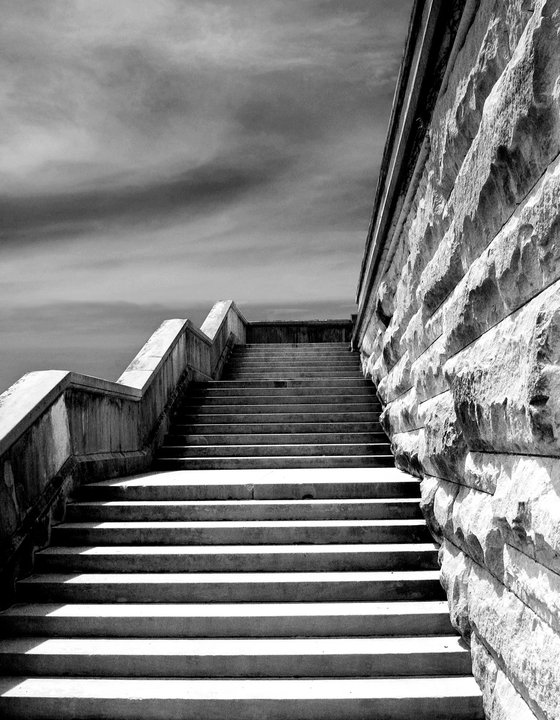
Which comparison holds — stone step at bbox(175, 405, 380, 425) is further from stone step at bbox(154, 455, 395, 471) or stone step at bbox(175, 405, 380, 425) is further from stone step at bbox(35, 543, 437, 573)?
stone step at bbox(35, 543, 437, 573)

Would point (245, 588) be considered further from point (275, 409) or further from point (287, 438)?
point (275, 409)

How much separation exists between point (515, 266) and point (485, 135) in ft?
2.08

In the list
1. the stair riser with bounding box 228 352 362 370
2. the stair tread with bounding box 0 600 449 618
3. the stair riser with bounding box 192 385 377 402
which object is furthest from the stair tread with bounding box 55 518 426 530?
the stair riser with bounding box 228 352 362 370

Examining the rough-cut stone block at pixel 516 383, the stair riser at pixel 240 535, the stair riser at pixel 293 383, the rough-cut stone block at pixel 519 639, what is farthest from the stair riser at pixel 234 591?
the stair riser at pixel 293 383

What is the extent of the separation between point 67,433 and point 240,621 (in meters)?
2.21

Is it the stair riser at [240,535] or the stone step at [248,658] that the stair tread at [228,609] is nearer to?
the stone step at [248,658]

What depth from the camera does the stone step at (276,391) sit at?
7.96m

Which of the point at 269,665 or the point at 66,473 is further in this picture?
the point at 66,473

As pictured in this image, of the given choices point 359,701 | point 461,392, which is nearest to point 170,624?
point 359,701

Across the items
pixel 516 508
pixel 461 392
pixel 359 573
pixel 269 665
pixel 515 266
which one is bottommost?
pixel 269 665

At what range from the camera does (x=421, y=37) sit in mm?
3254

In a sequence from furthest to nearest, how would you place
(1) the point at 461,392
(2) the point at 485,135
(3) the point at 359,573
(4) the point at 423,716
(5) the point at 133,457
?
(5) the point at 133,457
(3) the point at 359,573
(4) the point at 423,716
(1) the point at 461,392
(2) the point at 485,135

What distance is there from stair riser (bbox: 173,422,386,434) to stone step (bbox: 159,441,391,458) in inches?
11.5

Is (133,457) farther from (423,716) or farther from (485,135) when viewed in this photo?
(485,135)
